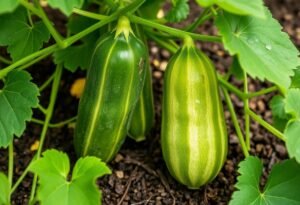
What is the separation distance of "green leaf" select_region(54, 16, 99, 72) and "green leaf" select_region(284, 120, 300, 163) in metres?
0.77

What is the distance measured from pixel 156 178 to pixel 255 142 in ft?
1.40

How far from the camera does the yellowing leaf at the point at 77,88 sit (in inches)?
90.7

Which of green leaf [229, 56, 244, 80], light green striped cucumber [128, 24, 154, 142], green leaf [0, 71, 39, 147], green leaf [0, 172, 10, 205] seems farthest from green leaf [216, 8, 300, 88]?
green leaf [0, 172, 10, 205]

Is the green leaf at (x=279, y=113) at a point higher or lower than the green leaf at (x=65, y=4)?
lower

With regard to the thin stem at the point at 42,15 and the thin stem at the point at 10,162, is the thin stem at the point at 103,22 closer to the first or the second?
the thin stem at the point at 42,15

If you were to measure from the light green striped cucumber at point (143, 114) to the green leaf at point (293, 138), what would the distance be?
1.78 feet

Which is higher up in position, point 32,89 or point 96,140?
point 32,89

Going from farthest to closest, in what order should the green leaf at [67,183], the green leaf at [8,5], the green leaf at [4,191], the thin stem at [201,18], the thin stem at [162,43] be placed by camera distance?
the thin stem at [162,43] < the thin stem at [201,18] < the green leaf at [4,191] < the green leaf at [67,183] < the green leaf at [8,5]

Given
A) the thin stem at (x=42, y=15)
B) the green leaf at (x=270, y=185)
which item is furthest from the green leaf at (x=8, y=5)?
the green leaf at (x=270, y=185)

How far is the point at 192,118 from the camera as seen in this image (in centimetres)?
184

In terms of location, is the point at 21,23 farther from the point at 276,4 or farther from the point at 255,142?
the point at 276,4

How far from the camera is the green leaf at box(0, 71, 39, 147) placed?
1.75m

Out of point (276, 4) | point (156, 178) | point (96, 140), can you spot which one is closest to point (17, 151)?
point (96, 140)

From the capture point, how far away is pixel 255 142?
2.22m
